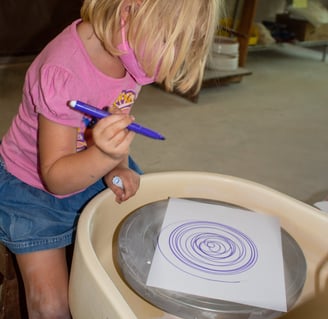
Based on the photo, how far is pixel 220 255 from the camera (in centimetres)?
62

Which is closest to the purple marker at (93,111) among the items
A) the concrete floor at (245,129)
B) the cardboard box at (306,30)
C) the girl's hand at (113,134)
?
the girl's hand at (113,134)

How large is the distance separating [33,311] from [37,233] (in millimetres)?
116

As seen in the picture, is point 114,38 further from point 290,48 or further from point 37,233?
point 290,48

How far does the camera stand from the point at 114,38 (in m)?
0.66

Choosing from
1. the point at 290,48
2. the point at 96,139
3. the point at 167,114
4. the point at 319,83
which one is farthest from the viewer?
the point at 290,48

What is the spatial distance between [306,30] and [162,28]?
9.22ft

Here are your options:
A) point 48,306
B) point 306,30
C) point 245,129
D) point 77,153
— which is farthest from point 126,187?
point 306,30

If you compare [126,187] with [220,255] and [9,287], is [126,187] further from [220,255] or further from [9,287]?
[9,287]

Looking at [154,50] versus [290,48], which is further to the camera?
[290,48]

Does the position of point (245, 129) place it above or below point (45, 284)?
below

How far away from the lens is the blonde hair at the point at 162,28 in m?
0.62

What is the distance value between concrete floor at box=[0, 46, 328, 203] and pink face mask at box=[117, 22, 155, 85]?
91 cm

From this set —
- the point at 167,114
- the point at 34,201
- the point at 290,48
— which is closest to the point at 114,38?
the point at 34,201

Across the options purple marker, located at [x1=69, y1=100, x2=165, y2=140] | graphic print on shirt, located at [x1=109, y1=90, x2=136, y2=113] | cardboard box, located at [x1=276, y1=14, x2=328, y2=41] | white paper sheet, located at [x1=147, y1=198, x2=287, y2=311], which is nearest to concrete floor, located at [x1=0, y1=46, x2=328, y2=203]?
cardboard box, located at [x1=276, y1=14, x2=328, y2=41]
